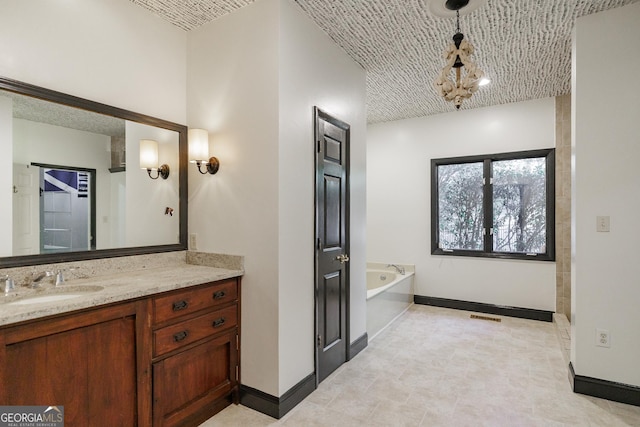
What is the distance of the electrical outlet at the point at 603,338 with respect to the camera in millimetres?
2301

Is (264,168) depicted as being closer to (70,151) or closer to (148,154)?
(148,154)

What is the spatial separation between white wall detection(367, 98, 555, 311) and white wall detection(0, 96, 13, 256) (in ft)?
13.7

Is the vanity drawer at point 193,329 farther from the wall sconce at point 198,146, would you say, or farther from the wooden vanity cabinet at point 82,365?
the wall sconce at point 198,146

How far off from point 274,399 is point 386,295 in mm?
2054

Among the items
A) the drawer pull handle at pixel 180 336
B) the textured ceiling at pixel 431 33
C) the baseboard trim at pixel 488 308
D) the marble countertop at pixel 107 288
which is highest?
the textured ceiling at pixel 431 33

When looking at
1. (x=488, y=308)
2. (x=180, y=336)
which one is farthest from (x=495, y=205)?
(x=180, y=336)

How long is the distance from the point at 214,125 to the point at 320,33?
1092mm

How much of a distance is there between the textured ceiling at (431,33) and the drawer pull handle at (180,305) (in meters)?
1.99

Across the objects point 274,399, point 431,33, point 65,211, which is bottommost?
point 274,399

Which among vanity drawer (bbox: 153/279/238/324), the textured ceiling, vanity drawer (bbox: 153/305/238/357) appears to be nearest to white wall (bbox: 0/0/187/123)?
the textured ceiling

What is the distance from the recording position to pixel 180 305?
1.88 meters

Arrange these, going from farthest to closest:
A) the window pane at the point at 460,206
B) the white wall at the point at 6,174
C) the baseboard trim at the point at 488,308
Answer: the window pane at the point at 460,206 → the baseboard trim at the point at 488,308 → the white wall at the point at 6,174

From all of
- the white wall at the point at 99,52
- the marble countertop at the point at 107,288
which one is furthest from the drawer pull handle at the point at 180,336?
the white wall at the point at 99,52

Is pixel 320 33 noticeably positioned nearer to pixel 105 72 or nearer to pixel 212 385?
pixel 105 72
